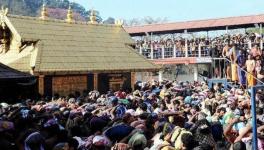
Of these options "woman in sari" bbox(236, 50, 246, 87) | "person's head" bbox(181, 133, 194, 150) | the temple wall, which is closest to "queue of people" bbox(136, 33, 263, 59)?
the temple wall

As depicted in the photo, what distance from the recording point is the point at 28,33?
18.7m

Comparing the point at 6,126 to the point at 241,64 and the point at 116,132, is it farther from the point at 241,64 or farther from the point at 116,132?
the point at 241,64

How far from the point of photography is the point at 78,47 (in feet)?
67.4

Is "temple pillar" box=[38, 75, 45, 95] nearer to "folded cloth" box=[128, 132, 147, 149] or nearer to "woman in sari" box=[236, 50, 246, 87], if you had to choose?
"woman in sari" box=[236, 50, 246, 87]

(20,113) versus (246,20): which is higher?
(246,20)

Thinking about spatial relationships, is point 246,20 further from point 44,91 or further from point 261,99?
point 261,99

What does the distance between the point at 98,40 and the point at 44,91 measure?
526 cm

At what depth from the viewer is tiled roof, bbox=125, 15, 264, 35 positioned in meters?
27.7

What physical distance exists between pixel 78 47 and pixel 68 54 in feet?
3.59

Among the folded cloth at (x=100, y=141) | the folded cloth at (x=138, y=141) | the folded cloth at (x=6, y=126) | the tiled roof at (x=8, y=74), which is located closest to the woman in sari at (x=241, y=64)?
the tiled roof at (x=8, y=74)

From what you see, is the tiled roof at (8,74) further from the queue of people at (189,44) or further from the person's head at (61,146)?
the queue of people at (189,44)

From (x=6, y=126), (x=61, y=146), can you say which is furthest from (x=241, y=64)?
(x=61, y=146)

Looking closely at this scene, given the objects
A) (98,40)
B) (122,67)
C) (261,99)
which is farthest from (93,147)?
(98,40)

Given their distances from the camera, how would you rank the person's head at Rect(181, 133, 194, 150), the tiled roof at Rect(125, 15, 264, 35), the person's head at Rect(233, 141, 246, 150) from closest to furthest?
the person's head at Rect(233, 141, 246, 150)
the person's head at Rect(181, 133, 194, 150)
the tiled roof at Rect(125, 15, 264, 35)
